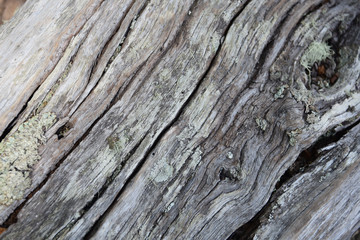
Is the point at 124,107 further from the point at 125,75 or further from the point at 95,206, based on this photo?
the point at 95,206

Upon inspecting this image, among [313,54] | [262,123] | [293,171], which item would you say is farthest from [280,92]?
[293,171]

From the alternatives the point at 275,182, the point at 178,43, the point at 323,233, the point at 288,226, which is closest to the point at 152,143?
the point at 178,43

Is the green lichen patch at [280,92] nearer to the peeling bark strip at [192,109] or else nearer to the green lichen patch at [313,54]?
the peeling bark strip at [192,109]

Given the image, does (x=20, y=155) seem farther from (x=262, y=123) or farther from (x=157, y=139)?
(x=262, y=123)

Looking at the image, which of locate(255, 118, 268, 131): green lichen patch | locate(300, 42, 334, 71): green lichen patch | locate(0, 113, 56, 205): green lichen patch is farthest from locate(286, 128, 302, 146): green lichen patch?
locate(0, 113, 56, 205): green lichen patch

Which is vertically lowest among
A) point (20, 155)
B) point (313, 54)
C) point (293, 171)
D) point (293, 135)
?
point (293, 171)

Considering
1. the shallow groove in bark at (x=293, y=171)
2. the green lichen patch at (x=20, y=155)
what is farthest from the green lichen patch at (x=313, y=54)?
the green lichen patch at (x=20, y=155)
